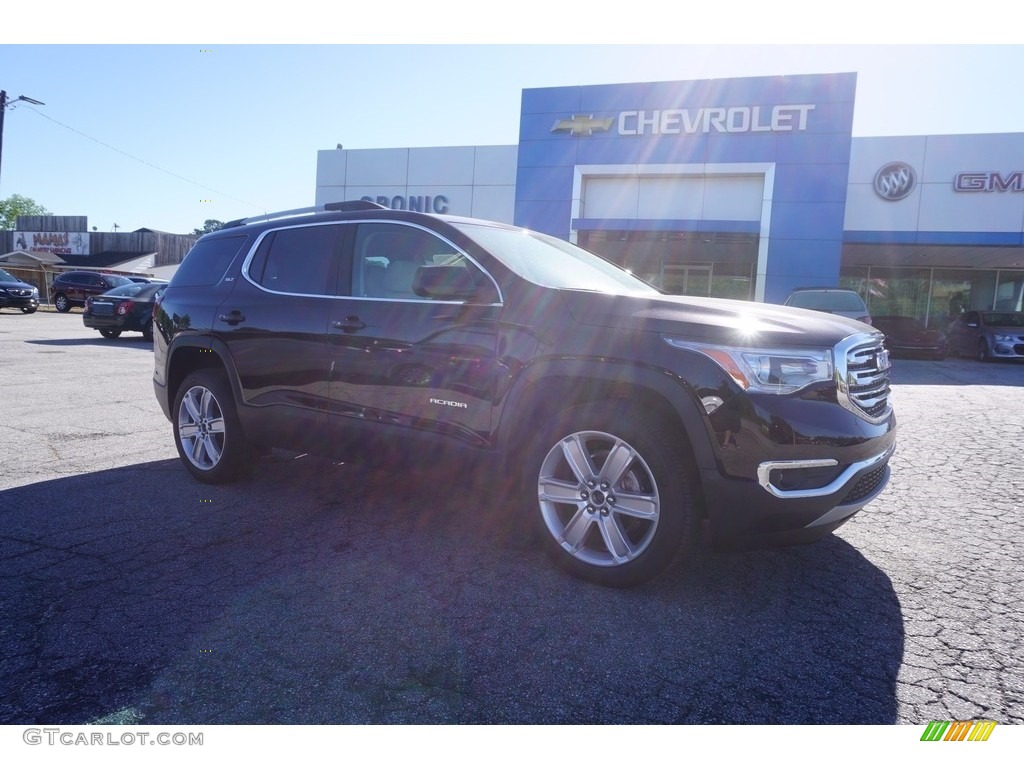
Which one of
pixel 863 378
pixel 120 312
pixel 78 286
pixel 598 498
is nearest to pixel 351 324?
pixel 598 498

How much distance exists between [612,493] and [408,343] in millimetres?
1355

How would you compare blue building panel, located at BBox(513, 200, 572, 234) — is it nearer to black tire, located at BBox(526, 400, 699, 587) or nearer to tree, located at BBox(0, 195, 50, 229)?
black tire, located at BBox(526, 400, 699, 587)

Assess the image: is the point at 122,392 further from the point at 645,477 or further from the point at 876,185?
the point at 876,185

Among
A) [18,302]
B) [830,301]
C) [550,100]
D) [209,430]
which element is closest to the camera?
[209,430]

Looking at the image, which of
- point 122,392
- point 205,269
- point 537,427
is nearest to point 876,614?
point 537,427

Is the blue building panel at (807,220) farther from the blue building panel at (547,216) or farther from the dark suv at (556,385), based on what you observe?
the dark suv at (556,385)

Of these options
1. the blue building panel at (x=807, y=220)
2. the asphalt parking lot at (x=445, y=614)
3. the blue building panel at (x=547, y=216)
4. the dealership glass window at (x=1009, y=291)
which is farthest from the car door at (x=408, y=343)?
the dealership glass window at (x=1009, y=291)

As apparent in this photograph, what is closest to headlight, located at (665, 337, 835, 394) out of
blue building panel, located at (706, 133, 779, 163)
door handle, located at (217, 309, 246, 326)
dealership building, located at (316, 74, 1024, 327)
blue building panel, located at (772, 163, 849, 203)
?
door handle, located at (217, 309, 246, 326)

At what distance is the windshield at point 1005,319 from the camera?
712 inches

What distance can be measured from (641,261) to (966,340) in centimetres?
1022

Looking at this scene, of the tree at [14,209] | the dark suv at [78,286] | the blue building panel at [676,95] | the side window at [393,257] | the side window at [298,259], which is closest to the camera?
the side window at [393,257]

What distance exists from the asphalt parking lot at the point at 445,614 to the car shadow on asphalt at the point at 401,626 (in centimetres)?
1

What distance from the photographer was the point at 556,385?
3.25 m

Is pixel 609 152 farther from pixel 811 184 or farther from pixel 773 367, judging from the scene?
pixel 773 367
